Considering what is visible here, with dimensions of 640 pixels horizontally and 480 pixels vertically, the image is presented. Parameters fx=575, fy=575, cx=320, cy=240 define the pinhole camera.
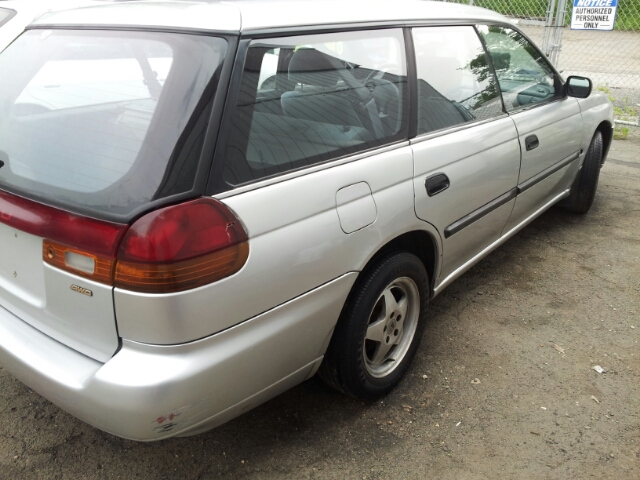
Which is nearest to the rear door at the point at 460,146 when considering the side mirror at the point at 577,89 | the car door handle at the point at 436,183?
the car door handle at the point at 436,183

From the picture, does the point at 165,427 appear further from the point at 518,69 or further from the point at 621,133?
the point at 621,133

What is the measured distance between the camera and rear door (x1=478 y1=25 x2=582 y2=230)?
11.1ft

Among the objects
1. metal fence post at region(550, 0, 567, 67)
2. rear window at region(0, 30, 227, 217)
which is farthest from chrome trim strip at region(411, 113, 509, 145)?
metal fence post at region(550, 0, 567, 67)

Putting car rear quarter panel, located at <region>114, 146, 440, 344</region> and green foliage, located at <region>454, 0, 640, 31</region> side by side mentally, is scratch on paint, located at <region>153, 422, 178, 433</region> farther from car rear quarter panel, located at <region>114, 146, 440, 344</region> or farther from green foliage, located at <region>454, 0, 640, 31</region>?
green foliage, located at <region>454, 0, 640, 31</region>

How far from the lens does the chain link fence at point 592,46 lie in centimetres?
750

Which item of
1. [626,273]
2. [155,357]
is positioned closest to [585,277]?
[626,273]

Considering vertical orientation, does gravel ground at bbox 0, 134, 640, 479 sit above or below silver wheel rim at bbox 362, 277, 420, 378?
below

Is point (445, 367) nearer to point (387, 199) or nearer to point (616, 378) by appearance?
point (616, 378)

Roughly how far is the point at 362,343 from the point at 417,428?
1.53 ft

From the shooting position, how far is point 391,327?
104 inches

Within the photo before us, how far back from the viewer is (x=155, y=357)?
1.70m

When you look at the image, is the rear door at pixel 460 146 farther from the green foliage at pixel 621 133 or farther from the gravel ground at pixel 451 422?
the green foliage at pixel 621 133

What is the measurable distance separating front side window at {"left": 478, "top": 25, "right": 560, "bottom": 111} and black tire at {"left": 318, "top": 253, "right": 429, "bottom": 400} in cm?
135

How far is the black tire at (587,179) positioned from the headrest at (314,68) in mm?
2949
